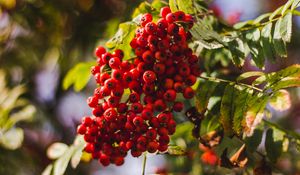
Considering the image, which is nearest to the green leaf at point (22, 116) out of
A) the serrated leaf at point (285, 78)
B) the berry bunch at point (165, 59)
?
the berry bunch at point (165, 59)

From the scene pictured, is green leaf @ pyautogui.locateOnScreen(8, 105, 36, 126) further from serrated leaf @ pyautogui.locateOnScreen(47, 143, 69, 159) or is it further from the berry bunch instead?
the berry bunch

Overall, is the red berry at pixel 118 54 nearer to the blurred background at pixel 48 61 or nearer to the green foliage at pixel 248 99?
the green foliage at pixel 248 99

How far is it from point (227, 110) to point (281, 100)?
9.0 inches

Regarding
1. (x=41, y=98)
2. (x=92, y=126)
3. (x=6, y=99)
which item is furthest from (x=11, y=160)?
(x=92, y=126)

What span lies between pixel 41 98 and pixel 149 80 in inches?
105

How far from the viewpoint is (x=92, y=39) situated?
3697mm

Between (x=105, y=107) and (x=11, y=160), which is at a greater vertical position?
(x=105, y=107)

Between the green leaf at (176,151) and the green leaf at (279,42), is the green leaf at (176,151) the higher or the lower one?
the lower one

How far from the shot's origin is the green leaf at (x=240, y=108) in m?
1.81

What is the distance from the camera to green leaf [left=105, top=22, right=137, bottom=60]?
6.38 feet

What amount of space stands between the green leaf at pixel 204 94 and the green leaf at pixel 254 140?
0.33 meters

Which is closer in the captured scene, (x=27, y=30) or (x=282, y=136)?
(x=282, y=136)

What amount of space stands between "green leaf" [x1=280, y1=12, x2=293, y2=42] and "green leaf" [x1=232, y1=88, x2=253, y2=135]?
0.89ft

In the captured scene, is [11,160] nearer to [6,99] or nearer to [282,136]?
[6,99]
